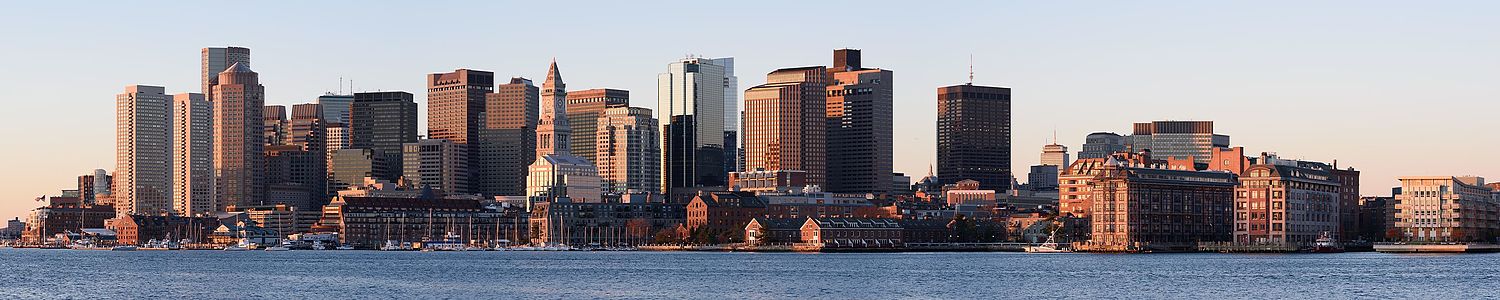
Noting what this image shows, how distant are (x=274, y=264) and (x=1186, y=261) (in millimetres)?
70656

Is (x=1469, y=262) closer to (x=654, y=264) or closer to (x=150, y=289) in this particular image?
(x=654, y=264)

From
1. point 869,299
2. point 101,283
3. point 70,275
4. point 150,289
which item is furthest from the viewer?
point 70,275

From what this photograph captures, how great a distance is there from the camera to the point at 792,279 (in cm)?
13850

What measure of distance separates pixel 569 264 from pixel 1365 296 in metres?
78.2

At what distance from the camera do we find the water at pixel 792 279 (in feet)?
389

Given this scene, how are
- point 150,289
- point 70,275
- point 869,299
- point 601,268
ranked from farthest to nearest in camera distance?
1. point 601,268
2. point 70,275
3. point 150,289
4. point 869,299

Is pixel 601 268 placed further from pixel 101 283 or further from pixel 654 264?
pixel 101 283

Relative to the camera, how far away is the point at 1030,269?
157000 mm

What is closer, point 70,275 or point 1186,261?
point 70,275

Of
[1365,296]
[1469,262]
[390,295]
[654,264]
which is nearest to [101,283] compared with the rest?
[390,295]

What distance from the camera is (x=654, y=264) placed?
6978 inches

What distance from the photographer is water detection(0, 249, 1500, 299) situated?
119 m

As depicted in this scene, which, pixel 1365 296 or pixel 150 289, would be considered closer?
pixel 1365 296

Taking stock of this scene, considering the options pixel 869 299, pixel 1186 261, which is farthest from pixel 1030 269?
pixel 869 299
